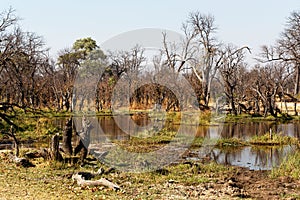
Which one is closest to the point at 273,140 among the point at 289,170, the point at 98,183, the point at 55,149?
the point at 289,170

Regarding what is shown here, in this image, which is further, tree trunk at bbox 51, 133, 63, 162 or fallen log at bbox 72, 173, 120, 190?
tree trunk at bbox 51, 133, 63, 162

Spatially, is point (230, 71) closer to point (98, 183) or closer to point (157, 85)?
point (157, 85)

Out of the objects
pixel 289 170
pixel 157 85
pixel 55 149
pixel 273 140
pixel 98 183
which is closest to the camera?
pixel 98 183

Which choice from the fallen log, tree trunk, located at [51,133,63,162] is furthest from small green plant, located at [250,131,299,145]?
the fallen log

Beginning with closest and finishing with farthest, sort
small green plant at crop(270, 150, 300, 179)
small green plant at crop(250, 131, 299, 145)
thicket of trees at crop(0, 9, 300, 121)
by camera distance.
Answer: small green plant at crop(270, 150, 300, 179)
small green plant at crop(250, 131, 299, 145)
thicket of trees at crop(0, 9, 300, 121)

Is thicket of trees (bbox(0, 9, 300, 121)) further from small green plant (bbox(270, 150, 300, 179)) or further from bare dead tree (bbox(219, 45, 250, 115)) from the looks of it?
small green plant (bbox(270, 150, 300, 179))

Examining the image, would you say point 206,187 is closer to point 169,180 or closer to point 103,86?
point 169,180

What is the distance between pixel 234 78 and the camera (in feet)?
153

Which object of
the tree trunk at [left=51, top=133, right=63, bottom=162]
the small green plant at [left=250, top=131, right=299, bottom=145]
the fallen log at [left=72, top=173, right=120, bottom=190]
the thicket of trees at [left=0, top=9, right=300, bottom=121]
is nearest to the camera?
the fallen log at [left=72, top=173, right=120, bottom=190]

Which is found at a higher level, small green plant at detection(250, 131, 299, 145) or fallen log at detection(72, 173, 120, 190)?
small green plant at detection(250, 131, 299, 145)

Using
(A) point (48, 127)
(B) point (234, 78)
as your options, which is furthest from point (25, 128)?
(B) point (234, 78)

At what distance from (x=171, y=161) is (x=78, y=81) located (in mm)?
35082

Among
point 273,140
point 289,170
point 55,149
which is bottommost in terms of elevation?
point 289,170

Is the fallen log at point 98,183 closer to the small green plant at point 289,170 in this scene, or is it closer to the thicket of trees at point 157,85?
the small green plant at point 289,170
